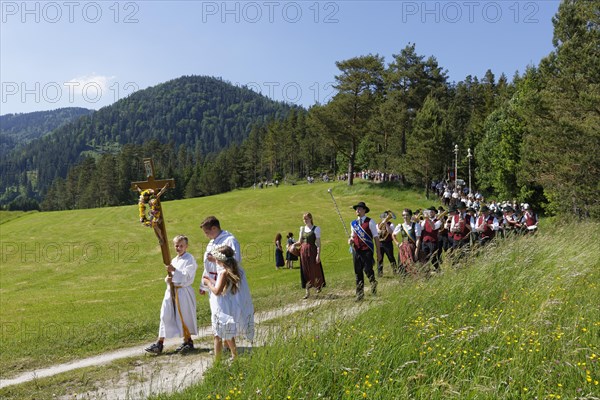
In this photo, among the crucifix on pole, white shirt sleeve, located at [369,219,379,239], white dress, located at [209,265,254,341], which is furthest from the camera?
white shirt sleeve, located at [369,219,379,239]

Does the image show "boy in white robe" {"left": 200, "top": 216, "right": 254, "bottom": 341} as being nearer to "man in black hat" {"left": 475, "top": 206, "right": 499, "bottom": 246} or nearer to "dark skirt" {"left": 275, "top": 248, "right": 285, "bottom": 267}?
"man in black hat" {"left": 475, "top": 206, "right": 499, "bottom": 246}

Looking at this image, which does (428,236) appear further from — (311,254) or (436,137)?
(436,137)

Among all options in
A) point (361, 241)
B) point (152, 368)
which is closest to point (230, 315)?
point (152, 368)

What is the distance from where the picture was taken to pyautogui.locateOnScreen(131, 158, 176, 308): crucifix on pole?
734 cm

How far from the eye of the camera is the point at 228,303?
6.77 meters

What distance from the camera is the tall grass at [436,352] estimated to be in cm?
462

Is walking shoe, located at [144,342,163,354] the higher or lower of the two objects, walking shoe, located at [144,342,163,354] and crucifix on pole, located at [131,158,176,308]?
the lower

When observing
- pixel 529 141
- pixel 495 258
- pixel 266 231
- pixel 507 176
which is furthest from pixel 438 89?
pixel 495 258

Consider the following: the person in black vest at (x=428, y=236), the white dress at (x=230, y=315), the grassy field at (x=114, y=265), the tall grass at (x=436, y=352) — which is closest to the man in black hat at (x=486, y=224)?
the person in black vest at (x=428, y=236)

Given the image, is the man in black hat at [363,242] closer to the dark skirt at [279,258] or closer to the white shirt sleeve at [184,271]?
the white shirt sleeve at [184,271]

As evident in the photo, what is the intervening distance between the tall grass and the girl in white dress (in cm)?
71

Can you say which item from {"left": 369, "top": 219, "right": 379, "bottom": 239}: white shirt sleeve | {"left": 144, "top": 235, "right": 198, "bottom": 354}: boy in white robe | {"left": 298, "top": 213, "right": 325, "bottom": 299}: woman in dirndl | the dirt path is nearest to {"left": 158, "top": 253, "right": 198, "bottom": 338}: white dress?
{"left": 144, "top": 235, "right": 198, "bottom": 354}: boy in white robe

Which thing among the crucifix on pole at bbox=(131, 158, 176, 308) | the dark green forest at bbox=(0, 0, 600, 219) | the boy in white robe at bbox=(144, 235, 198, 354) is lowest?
the boy in white robe at bbox=(144, 235, 198, 354)

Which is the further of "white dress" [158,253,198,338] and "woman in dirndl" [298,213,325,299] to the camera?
"woman in dirndl" [298,213,325,299]
